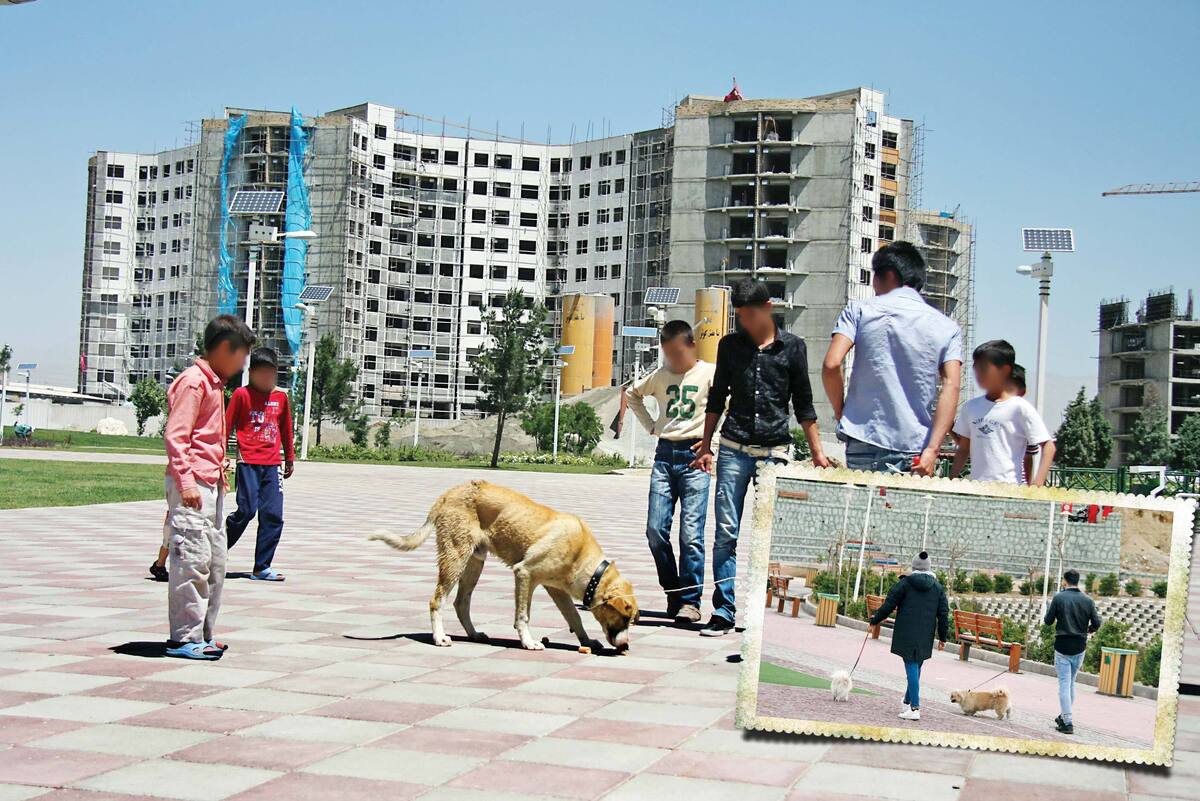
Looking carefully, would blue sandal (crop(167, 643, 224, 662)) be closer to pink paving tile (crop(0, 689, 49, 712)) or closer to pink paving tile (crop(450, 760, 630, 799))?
pink paving tile (crop(0, 689, 49, 712))

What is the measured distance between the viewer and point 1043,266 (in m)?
20.3

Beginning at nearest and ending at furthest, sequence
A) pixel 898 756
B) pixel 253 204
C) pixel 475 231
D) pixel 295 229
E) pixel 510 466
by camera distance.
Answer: pixel 898 756
pixel 253 204
pixel 510 466
pixel 295 229
pixel 475 231

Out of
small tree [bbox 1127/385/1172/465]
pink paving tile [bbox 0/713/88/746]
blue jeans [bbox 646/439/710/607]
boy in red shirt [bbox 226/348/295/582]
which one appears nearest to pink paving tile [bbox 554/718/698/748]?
pink paving tile [bbox 0/713/88/746]

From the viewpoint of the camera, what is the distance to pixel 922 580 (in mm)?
4637

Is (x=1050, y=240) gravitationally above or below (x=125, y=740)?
above

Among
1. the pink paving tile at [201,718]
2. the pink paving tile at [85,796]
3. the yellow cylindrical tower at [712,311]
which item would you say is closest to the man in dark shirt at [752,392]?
the pink paving tile at [201,718]

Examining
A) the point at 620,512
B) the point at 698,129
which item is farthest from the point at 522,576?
the point at 698,129

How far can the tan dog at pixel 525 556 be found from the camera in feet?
23.1

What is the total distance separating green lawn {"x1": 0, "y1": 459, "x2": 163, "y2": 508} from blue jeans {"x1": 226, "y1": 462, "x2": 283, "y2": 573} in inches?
399

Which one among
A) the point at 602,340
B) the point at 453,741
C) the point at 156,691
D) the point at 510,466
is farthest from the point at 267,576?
the point at 602,340

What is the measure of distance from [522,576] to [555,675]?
0.81 metres

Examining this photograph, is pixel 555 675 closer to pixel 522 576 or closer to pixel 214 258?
pixel 522 576

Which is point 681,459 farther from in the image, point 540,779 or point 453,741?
point 540,779

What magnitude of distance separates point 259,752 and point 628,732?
151 cm
